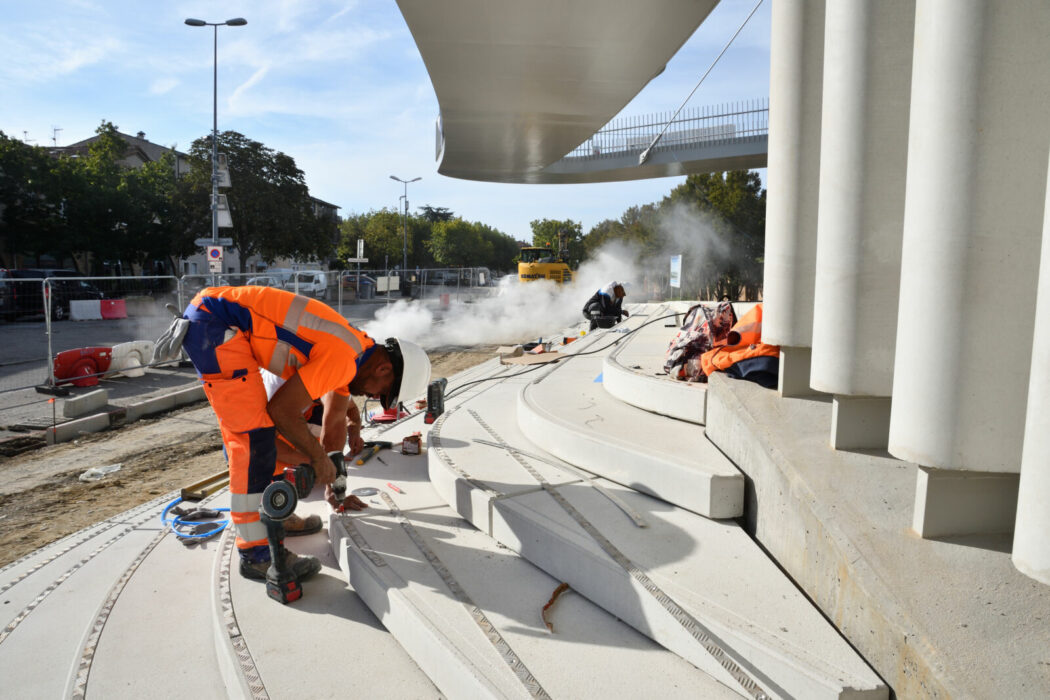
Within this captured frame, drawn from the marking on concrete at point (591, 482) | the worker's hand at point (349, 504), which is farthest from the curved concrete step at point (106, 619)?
the marking on concrete at point (591, 482)

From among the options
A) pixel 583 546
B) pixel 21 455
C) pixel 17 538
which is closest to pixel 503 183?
pixel 21 455

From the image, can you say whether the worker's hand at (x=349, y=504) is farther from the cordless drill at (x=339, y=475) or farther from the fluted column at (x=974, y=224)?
the fluted column at (x=974, y=224)

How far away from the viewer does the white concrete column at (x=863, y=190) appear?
8.46 ft

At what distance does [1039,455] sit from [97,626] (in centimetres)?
359

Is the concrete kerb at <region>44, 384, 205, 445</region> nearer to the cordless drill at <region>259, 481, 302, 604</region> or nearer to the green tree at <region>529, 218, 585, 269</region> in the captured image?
the cordless drill at <region>259, 481, 302, 604</region>

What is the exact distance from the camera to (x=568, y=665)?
2.17 metres

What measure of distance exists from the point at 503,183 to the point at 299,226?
1956 cm

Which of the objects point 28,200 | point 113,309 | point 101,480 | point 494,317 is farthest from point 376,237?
point 101,480

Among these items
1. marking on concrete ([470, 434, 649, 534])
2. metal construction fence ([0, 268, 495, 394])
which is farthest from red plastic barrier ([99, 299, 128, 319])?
marking on concrete ([470, 434, 649, 534])

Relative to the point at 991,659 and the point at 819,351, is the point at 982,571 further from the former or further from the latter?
the point at 819,351

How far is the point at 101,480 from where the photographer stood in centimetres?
605

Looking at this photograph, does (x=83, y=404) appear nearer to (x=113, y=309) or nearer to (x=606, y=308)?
(x=113, y=309)

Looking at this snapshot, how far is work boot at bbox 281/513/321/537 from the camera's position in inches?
143

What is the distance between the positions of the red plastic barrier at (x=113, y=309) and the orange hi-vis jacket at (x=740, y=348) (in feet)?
44.3
